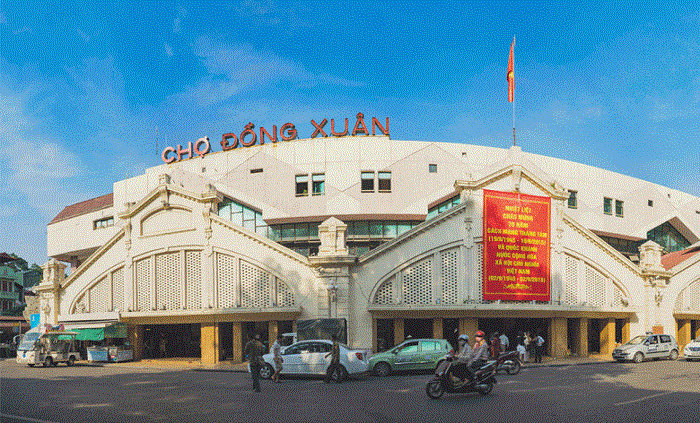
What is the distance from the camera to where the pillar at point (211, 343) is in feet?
110

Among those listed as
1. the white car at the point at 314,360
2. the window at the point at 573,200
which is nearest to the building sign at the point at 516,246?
the white car at the point at 314,360

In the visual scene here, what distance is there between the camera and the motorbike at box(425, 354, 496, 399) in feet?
54.4

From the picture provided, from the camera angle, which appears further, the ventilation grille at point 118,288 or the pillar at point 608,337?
the ventilation grille at point 118,288

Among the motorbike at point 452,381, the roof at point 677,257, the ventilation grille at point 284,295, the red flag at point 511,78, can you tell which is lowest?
the motorbike at point 452,381

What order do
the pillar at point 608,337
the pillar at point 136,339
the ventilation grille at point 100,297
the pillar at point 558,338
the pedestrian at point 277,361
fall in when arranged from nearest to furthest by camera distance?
1. the pedestrian at point 277,361
2. the pillar at point 558,338
3. the pillar at point 136,339
4. the pillar at point 608,337
5. the ventilation grille at point 100,297

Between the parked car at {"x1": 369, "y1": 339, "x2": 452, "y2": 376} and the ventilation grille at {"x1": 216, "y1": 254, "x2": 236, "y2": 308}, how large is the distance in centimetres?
1167

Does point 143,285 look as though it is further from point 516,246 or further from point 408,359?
point 516,246

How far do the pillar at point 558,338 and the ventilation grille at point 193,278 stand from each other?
20.4 m

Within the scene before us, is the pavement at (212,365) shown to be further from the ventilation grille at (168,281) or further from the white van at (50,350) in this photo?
the ventilation grille at (168,281)

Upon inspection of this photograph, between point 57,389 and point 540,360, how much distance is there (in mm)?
22618

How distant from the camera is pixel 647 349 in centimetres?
3111

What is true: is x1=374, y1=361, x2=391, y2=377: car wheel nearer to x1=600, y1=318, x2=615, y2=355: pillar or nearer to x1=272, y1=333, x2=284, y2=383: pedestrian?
x1=272, y1=333, x2=284, y2=383: pedestrian

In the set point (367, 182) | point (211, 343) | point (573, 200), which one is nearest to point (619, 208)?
point (573, 200)

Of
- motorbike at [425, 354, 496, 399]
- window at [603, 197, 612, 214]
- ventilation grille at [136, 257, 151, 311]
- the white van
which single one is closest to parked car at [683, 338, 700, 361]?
motorbike at [425, 354, 496, 399]
